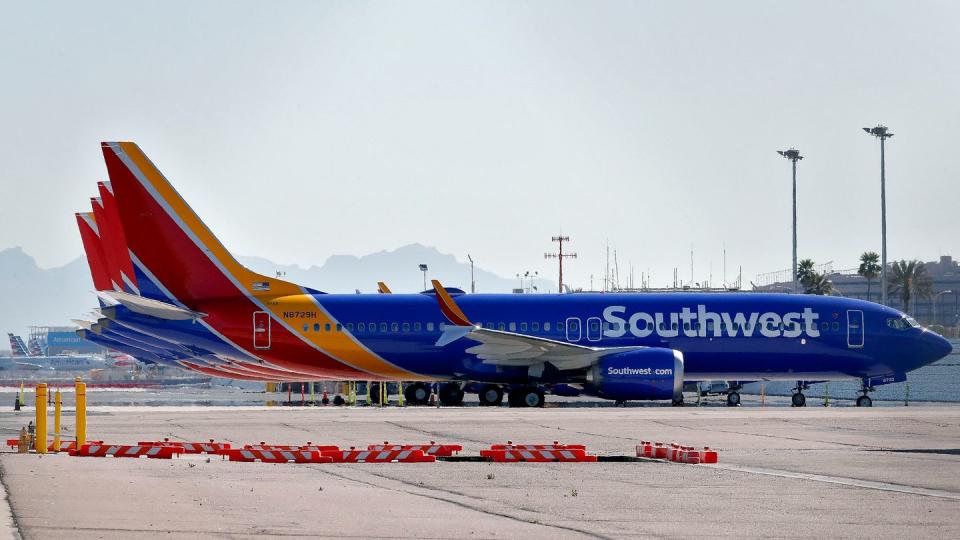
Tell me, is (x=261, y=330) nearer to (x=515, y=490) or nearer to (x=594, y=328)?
(x=594, y=328)

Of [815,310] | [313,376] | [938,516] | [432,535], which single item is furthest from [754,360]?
[432,535]

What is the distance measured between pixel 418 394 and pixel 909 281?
4099 inches

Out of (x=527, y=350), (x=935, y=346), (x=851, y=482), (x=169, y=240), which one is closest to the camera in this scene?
(x=851, y=482)

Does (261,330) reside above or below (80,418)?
above

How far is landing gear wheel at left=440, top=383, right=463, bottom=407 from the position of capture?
149ft

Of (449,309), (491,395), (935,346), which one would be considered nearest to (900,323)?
(935,346)

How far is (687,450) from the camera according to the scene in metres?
21.8

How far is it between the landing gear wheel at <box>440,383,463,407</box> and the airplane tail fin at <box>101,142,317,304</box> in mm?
6469

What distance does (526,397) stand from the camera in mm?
42625

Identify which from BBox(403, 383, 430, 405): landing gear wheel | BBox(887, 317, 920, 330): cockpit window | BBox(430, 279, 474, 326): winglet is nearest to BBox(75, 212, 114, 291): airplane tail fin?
BBox(403, 383, 430, 405): landing gear wheel

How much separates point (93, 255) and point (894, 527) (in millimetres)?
45834

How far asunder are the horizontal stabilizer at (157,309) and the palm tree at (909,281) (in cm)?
10958

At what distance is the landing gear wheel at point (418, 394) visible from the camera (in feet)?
156

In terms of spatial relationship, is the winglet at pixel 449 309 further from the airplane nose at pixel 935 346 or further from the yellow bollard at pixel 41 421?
the yellow bollard at pixel 41 421
